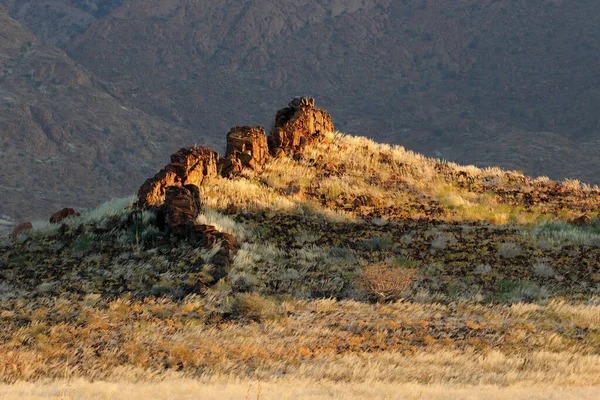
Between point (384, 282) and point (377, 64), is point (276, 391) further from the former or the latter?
point (377, 64)

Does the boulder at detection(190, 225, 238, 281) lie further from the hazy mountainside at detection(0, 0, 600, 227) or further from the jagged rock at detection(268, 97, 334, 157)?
the hazy mountainside at detection(0, 0, 600, 227)

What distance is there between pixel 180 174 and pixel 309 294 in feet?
20.6

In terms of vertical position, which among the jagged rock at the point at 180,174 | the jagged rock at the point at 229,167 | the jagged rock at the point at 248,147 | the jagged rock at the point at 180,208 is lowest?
the jagged rock at the point at 180,208

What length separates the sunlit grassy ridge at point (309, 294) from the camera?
8609 millimetres

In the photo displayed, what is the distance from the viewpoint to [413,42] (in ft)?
605

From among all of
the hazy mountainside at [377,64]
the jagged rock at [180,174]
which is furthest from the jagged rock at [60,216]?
the hazy mountainside at [377,64]

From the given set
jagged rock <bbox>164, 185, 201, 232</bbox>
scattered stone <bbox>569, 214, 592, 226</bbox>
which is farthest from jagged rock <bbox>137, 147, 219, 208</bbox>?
scattered stone <bbox>569, 214, 592, 226</bbox>

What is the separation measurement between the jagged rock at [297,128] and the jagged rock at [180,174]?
139 inches

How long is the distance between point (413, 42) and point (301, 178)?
17147cm

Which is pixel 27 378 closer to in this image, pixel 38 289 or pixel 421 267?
pixel 38 289

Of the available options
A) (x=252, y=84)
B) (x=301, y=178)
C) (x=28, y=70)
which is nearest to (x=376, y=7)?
(x=252, y=84)

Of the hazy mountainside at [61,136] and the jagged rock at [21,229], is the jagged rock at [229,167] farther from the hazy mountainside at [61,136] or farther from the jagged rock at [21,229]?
the hazy mountainside at [61,136]

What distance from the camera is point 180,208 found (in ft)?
45.6

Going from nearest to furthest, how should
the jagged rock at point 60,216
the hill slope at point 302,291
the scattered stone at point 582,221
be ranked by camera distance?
the hill slope at point 302,291 < the jagged rock at point 60,216 < the scattered stone at point 582,221
